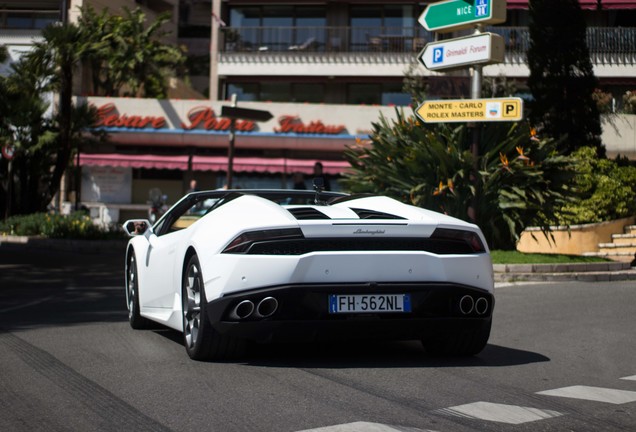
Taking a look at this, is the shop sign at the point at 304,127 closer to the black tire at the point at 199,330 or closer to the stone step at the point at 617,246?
the stone step at the point at 617,246

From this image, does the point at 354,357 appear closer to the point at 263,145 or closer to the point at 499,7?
the point at 499,7

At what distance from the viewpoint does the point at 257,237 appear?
6430mm

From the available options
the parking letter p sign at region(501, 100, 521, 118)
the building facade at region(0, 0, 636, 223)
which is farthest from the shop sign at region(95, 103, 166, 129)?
the parking letter p sign at region(501, 100, 521, 118)

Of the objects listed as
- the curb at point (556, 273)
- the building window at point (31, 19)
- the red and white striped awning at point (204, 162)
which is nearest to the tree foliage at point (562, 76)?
the curb at point (556, 273)

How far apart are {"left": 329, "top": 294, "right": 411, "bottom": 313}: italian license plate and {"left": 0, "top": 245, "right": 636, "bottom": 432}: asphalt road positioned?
36 cm

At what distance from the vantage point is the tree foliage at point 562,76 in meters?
25.8

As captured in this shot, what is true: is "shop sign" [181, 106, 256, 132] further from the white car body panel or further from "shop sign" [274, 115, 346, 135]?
the white car body panel

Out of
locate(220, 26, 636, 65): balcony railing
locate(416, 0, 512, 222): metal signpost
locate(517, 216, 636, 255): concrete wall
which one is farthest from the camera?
locate(220, 26, 636, 65): balcony railing

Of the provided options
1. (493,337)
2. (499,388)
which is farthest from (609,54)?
(499,388)

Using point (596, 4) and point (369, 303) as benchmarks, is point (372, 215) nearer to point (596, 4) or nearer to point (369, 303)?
point (369, 303)

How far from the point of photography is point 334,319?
6.48 meters

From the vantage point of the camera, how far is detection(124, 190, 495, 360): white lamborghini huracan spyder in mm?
6387

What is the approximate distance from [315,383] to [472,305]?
1326 millimetres

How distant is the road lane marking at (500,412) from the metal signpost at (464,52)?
440 inches
